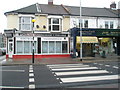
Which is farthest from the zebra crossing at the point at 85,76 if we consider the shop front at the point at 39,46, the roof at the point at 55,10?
the roof at the point at 55,10

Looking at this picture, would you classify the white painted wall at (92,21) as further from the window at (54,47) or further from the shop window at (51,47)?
the shop window at (51,47)

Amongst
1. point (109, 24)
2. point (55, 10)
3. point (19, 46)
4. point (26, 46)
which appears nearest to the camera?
point (19, 46)

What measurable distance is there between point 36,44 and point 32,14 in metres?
4.51

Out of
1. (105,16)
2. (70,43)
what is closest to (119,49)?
(105,16)

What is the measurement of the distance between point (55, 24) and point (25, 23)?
14.8ft

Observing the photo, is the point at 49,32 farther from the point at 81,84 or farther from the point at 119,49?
the point at 81,84

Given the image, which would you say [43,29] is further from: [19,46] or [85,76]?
[85,76]

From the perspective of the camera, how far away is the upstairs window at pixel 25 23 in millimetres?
24703

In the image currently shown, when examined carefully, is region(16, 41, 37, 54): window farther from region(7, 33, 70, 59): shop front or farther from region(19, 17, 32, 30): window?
region(19, 17, 32, 30): window

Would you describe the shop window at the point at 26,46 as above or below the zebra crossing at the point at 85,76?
above

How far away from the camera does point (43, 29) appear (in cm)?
2527

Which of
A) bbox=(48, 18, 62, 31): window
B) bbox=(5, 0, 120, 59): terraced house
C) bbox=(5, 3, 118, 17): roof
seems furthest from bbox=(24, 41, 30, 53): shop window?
bbox=(5, 3, 118, 17): roof

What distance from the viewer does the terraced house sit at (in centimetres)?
2439

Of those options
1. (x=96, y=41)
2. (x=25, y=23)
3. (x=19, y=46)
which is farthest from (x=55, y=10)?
(x=96, y=41)
